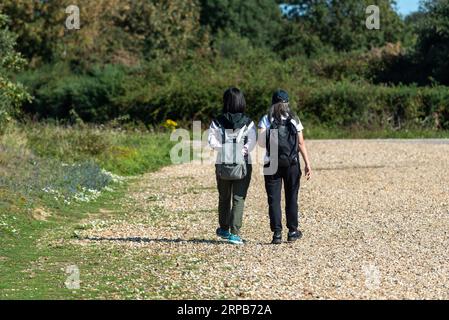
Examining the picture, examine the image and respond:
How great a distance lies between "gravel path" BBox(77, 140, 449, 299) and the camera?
9.55 m

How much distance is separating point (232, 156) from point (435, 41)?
99.7 ft

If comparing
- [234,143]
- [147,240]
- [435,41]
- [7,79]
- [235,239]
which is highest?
[435,41]

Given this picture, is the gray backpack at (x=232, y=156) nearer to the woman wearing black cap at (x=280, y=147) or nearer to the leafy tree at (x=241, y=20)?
the woman wearing black cap at (x=280, y=147)

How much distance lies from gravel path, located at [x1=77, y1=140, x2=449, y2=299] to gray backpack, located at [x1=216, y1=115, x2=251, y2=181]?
98 centimetres

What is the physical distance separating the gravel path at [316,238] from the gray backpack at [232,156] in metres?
0.98

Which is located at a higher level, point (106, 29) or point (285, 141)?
point (106, 29)

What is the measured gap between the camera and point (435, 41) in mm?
40281

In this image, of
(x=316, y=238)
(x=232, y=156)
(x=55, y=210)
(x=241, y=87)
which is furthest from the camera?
(x=241, y=87)

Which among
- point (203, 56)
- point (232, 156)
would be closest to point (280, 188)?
point (232, 156)

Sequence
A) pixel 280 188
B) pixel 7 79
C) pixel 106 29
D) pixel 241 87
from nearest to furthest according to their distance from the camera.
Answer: pixel 280 188 < pixel 7 79 < pixel 241 87 < pixel 106 29

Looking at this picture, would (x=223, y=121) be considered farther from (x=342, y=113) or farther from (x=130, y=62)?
(x=130, y=62)

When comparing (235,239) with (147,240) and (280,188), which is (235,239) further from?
(147,240)

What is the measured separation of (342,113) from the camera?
35.8 metres
